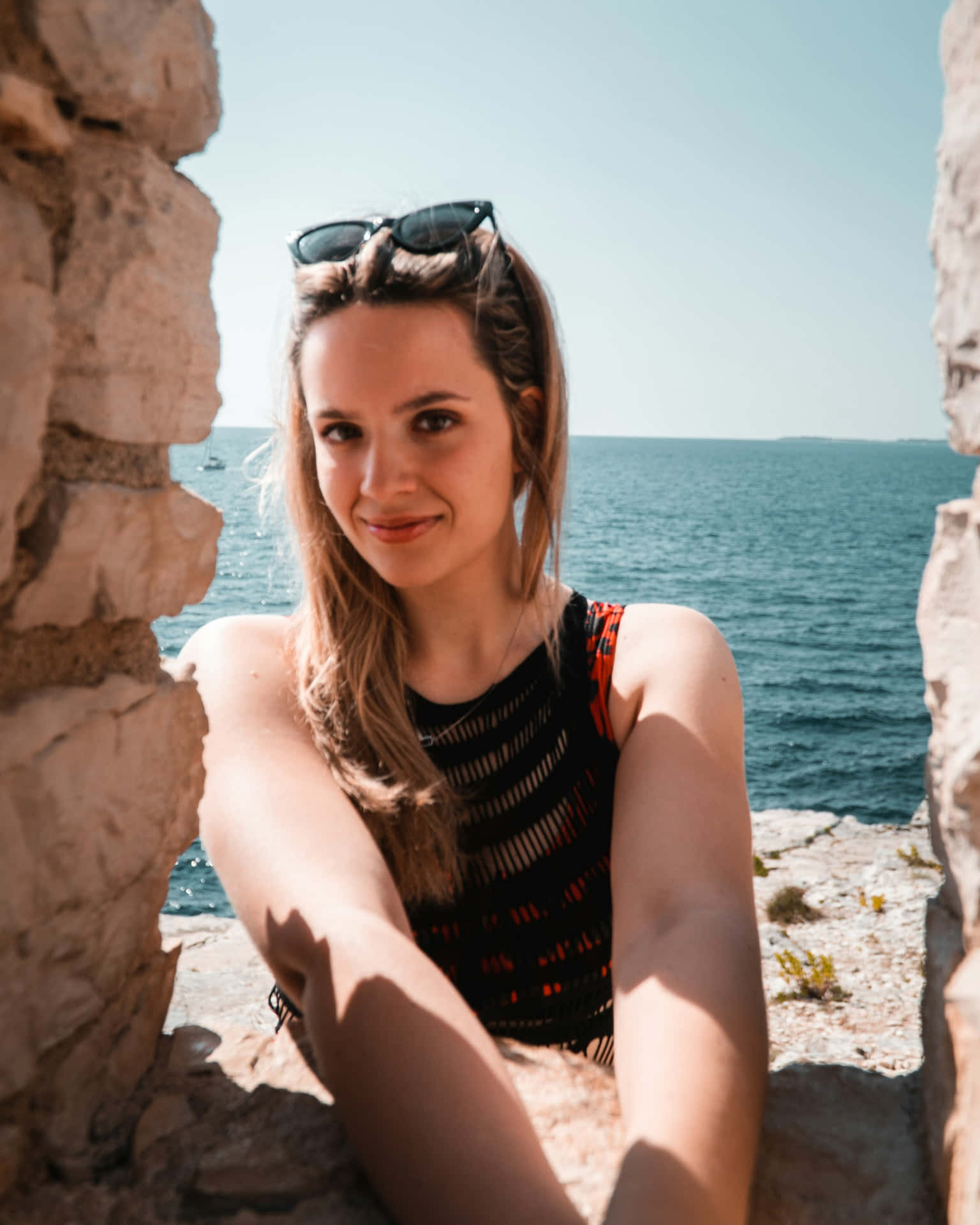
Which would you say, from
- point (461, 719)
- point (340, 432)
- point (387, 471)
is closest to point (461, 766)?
point (461, 719)

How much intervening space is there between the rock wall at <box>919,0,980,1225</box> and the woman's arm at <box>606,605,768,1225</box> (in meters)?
0.28

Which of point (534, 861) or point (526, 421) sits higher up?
point (526, 421)

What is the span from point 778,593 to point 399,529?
39.4 meters

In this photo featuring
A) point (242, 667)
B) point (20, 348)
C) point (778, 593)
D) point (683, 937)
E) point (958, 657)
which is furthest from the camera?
point (778, 593)

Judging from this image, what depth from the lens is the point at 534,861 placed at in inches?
91.6

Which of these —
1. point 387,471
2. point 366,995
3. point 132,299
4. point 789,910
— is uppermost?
point 132,299

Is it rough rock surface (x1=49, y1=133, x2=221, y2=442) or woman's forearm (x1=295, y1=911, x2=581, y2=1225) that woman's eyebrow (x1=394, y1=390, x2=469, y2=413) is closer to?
rough rock surface (x1=49, y1=133, x2=221, y2=442)

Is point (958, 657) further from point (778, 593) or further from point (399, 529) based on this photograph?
point (778, 593)

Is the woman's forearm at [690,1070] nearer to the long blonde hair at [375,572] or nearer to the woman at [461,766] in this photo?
the woman at [461,766]

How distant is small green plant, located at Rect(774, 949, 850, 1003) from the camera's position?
6082 millimetres

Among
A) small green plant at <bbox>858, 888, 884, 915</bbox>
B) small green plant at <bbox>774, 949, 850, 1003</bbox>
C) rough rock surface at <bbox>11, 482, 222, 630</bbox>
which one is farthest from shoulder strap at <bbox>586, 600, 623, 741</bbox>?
small green plant at <bbox>858, 888, 884, 915</bbox>

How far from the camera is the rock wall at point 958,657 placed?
1.20m

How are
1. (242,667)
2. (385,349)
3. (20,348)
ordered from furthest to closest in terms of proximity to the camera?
(242,667) → (385,349) → (20,348)

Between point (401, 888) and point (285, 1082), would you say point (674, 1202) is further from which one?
point (401, 888)
